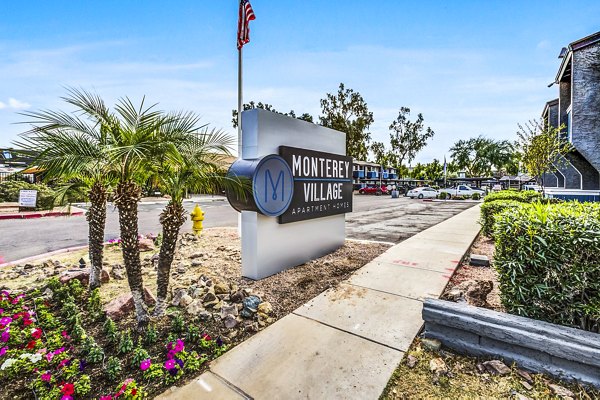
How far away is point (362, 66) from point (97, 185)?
1201 cm

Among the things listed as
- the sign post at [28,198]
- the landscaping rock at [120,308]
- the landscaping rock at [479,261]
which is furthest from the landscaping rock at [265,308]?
the sign post at [28,198]

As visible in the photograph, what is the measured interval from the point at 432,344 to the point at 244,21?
8433mm

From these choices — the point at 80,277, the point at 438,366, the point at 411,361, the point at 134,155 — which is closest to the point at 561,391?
the point at 438,366

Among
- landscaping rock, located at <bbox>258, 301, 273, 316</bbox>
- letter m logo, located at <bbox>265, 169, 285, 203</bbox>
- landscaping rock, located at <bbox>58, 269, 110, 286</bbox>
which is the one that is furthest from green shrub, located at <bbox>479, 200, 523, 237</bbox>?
landscaping rock, located at <bbox>58, 269, 110, 286</bbox>

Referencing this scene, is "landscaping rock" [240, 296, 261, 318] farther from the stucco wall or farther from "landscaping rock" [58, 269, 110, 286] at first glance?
the stucco wall

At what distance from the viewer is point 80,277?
4.36 metres

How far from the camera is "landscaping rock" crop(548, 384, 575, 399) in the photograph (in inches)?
81.5

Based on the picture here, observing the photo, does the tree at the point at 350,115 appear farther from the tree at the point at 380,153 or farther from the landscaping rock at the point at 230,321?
the landscaping rock at the point at 230,321

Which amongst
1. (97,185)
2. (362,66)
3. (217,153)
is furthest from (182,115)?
(362,66)

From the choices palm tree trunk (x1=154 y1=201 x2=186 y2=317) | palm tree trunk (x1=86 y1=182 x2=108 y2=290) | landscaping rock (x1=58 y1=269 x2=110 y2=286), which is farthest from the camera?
landscaping rock (x1=58 y1=269 x2=110 y2=286)

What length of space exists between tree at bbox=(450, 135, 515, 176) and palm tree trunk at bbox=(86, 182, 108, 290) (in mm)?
63691

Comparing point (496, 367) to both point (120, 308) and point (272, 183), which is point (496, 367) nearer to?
point (272, 183)

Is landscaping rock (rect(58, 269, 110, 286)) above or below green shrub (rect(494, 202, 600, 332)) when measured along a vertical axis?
below

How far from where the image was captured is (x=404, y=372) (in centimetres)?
239
